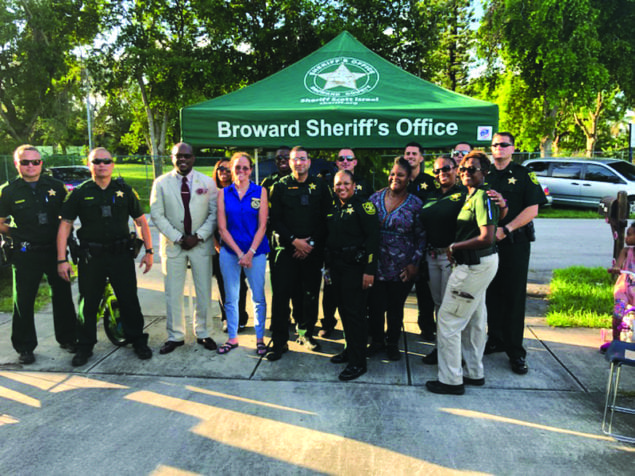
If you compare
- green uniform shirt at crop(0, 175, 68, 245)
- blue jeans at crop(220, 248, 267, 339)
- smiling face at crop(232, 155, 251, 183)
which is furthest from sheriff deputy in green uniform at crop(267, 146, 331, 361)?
green uniform shirt at crop(0, 175, 68, 245)

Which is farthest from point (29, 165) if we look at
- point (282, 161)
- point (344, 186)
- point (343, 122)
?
point (343, 122)

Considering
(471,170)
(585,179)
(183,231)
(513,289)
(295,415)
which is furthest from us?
(585,179)

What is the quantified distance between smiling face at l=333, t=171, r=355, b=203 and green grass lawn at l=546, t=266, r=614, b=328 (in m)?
3.00

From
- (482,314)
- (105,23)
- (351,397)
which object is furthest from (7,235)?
(105,23)

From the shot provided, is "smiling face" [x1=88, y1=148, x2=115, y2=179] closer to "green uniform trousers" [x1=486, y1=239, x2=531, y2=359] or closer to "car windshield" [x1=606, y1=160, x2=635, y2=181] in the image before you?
"green uniform trousers" [x1=486, y1=239, x2=531, y2=359]

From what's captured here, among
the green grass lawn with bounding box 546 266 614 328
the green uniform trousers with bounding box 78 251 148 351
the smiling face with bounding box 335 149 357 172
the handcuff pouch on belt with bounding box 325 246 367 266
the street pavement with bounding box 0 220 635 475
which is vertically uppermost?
the smiling face with bounding box 335 149 357 172

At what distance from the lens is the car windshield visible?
49.3 feet

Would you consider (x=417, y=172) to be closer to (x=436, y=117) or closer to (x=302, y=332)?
(x=436, y=117)

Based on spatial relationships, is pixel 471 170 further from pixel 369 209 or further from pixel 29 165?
pixel 29 165

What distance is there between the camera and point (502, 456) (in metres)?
2.88

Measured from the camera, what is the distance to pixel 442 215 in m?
3.84

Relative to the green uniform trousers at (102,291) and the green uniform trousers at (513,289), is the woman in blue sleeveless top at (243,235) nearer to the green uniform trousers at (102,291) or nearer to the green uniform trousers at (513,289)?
the green uniform trousers at (102,291)

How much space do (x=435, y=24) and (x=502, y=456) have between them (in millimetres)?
14275

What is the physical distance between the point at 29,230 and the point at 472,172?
12.4 feet
